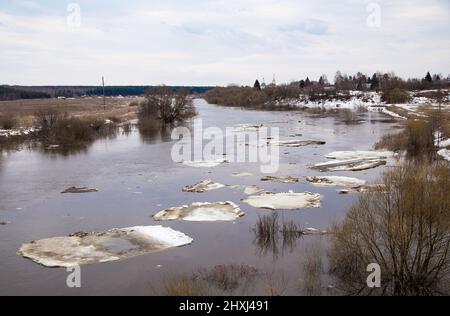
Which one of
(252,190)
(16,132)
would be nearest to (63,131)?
(16,132)

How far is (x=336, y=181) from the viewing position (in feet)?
61.4

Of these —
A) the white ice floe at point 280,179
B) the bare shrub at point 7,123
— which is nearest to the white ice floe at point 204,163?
the white ice floe at point 280,179

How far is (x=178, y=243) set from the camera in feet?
40.4

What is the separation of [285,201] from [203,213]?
290cm

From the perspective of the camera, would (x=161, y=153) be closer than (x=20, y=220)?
No

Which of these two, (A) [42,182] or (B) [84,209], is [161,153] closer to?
(A) [42,182]

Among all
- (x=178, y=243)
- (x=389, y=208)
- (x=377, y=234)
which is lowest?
(x=178, y=243)

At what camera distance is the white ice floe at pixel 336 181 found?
18.1 m

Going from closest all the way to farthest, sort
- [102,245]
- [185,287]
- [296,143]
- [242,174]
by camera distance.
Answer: [185,287] → [102,245] → [242,174] → [296,143]

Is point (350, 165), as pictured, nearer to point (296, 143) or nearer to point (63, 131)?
point (296, 143)

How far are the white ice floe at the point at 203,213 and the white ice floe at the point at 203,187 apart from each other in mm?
2075

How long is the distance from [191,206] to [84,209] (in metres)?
3.55

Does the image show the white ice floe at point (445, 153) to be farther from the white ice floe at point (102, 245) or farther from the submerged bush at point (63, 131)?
the submerged bush at point (63, 131)

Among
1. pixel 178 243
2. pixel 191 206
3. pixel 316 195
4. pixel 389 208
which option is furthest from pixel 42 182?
pixel 389 208
